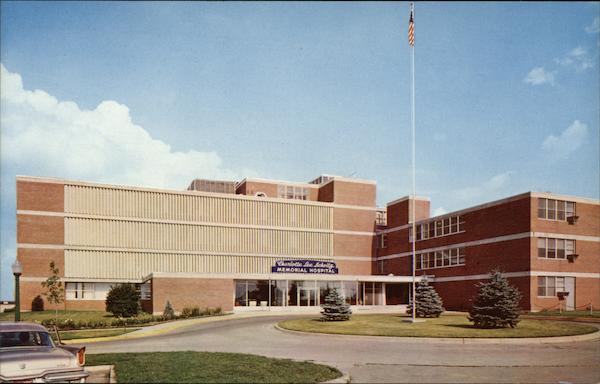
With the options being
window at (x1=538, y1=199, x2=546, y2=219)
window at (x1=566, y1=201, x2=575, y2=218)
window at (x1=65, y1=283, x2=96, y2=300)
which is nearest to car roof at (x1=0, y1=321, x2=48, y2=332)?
window at (x1=538, y1=199, x2=546, y2=219)

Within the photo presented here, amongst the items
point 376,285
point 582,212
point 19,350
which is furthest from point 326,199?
point 19,350

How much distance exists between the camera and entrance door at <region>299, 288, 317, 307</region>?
51.8m

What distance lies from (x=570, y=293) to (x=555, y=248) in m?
4.18

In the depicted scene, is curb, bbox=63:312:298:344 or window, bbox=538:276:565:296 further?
window, bbox=538:276:565:296

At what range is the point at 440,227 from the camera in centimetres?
5575

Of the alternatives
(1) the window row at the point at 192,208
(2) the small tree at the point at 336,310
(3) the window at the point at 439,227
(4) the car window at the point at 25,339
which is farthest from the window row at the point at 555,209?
(4) the car window at the point at 25,339

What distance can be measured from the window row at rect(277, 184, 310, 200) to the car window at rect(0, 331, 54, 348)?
189ft

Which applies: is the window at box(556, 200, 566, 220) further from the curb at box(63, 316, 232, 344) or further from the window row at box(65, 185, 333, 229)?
the curb at box(63, 316, 232, 344)

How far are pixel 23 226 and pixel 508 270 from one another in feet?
160

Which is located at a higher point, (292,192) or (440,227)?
(292,192)

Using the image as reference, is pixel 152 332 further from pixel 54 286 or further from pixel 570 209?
pixel 570 209

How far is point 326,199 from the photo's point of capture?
69438 millimetres

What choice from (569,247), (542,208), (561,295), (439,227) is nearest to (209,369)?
(542,208)

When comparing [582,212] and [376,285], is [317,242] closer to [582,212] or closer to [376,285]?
[376,285]
